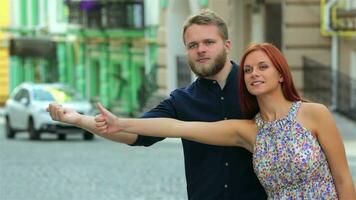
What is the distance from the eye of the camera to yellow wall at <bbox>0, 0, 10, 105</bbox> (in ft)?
193

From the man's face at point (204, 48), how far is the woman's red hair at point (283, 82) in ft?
0.82

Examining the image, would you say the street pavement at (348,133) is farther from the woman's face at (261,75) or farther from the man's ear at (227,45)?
the woman's face at (261,75)

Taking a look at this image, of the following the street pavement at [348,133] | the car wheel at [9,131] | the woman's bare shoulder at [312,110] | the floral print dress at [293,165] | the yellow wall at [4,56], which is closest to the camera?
the floral print dress at [293,165]

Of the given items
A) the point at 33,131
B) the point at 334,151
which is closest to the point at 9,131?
the point at 33,131

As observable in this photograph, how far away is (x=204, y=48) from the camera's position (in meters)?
5.18

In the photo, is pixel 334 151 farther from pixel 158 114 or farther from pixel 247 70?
pixel 158 114

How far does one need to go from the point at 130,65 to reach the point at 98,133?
36.5 metres

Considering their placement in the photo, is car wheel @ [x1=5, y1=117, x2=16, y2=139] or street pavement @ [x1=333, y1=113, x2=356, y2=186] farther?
car wheel @ [x1=5, y1=117, x2=16, y2=139]

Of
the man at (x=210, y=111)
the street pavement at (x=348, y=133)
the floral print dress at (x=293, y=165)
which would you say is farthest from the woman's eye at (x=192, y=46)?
the street pavement at (x=348, y=133)

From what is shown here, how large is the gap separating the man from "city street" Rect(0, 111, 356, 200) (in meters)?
9.18

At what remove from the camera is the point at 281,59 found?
4910 millimetres

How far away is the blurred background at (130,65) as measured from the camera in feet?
58.1

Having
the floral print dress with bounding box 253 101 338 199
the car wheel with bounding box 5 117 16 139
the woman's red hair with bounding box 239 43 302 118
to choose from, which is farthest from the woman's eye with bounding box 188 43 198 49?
the car wheel with bounding box 5 117 16 139

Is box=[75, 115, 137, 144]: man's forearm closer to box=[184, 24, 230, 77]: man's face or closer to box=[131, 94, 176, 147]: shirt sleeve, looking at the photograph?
box=[131, 94, 176, 147]: shirt sleeve
